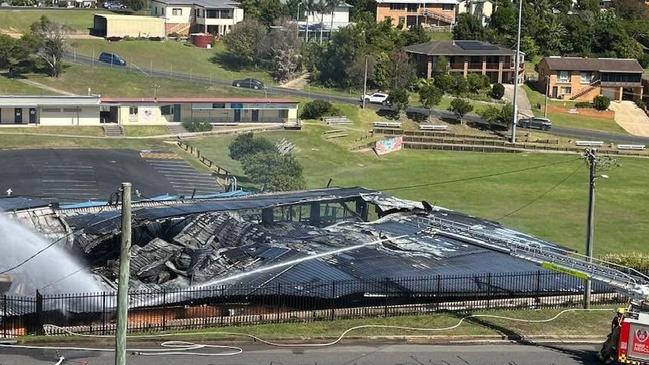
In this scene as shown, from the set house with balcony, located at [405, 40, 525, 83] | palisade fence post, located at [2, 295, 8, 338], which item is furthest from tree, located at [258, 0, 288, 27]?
palisade fence post, located at [2, 295, 8, 338]

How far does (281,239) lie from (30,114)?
45.4m

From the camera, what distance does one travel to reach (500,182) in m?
79.4

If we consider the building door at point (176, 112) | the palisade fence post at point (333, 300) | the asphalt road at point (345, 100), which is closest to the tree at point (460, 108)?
the asphalt road at point (345, 100)

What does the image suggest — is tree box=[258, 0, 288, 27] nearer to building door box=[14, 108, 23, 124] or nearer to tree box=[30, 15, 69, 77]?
tree box=[30, 15, 69, 77]

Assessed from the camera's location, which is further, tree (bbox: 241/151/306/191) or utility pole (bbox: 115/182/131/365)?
tree (bbox: 241/151/306/191)

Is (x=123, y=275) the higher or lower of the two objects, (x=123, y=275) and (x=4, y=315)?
the higher

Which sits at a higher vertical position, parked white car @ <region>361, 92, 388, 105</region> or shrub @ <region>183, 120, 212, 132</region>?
parked white car @ <region>361, 92, 388, 105</region>

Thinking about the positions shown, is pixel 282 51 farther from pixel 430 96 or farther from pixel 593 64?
pixel 593 64

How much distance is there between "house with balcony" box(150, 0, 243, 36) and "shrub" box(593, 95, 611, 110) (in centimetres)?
4365

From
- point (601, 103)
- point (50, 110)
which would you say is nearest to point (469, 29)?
point (601, 103)

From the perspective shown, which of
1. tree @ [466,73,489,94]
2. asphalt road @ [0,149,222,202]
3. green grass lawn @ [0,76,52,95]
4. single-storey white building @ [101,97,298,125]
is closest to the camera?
asphalt road @ [0,149,222,202]

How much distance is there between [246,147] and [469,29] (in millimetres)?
59180

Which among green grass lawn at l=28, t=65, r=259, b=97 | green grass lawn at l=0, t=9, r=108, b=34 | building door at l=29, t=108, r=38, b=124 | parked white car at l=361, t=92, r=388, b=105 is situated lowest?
building door at l=29, t=108, r=38, b=124

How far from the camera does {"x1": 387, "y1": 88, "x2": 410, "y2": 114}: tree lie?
323 ft
